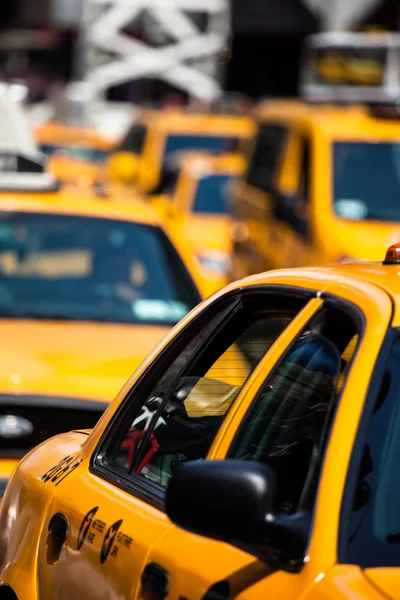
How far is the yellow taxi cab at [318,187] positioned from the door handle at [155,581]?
6.61m

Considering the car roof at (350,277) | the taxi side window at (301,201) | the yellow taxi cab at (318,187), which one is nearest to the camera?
the car roof at (350,277)

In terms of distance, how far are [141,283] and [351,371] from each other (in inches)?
188

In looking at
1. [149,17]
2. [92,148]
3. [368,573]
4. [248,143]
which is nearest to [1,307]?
[368,573]

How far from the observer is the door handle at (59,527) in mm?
3951

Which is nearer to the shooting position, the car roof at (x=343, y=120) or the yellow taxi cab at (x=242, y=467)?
the yellow taxi cab at (x=242, y=467)

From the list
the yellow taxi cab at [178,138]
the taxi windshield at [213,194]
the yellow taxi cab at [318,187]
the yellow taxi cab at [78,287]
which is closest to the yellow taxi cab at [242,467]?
the yellow taxi cab at [78,287]

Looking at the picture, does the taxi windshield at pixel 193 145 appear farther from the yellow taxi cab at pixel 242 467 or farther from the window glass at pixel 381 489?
the window glass at pixel 381 489

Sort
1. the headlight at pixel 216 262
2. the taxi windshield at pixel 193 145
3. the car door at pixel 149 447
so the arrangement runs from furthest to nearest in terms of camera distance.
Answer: the taxi windshield at pixel 193 145 → the headlight at pixel 216 262 → the car door at pixel 149 447

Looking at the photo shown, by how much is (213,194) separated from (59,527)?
42.2ft

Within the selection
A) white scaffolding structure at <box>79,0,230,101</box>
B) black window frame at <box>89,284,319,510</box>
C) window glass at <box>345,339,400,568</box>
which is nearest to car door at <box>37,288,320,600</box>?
black window frame at <box>89,284,319,510</box>

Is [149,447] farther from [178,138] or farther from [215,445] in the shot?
[178,138]

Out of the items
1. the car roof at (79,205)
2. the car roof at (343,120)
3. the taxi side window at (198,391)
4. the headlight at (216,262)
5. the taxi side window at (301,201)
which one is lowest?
the headlight at (216,262)

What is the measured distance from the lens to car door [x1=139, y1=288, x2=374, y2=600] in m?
2.95

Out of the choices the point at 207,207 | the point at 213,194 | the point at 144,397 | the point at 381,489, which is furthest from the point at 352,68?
the point at 381,489
